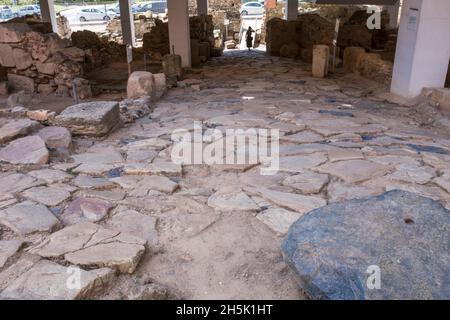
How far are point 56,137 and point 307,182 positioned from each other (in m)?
3.21

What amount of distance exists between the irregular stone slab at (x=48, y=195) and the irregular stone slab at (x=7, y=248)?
Answer: 0.65 m

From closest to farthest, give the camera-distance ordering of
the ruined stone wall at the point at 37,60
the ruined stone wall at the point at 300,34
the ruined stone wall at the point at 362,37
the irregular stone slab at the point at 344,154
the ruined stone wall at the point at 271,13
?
the irregular stone slab at the point at 344,154 → the ruined stone wall at the point at 37,60 → the ruined stone wall at the point at 362,37 → the ruined stone wall at the point at 300,34 → the ruined stone wall at the point at 271,13

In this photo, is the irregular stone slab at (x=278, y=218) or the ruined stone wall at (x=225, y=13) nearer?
the irregular stone slab at (x=278, y=218)

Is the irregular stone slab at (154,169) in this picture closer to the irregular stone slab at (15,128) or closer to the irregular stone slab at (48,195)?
the irregular stone slab at (48,195)

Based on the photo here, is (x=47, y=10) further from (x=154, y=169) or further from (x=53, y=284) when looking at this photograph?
(x=53, y=284)

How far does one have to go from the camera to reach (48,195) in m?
3.71

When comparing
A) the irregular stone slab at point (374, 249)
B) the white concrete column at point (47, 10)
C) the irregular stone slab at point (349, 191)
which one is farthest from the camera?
the white concrete column at point (47, 10)

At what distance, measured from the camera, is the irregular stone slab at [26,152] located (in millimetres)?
4531

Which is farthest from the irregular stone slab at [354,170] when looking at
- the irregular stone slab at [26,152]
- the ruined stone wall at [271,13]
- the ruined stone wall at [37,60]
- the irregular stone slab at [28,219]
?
the ruined stone wall at [271,13]

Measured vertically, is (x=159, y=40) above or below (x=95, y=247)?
above

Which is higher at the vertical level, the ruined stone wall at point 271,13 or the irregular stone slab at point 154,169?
the ruined stone wall at point 271,13

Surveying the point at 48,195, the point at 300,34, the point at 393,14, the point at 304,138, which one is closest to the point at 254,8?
the point at 393,14

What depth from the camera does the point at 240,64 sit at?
547 inches
